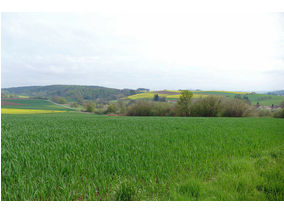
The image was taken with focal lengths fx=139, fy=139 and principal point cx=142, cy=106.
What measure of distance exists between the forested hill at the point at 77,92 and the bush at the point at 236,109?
4423 centimetres

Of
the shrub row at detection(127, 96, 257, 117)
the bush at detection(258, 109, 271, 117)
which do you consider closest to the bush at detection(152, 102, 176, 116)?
the shrub row at detection(127, 96, 257, 117)

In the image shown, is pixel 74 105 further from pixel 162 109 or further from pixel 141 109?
pixel 162 109

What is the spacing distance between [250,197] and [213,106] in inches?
1150

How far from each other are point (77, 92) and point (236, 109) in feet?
191

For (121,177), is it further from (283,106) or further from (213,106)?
(283,106)

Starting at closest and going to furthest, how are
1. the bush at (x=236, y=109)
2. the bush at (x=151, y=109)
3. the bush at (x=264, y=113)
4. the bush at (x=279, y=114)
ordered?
the bush at (x=279, y=114), the bush at (x=236, y=109), the bush at (x=264, y=113), the bush at (x=151, y=109)

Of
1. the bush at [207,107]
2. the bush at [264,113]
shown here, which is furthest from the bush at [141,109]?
the bush at [264,113]

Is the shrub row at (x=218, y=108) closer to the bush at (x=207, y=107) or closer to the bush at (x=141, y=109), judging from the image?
the bush at (x=207, y=107)

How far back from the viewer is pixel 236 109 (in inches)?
1102

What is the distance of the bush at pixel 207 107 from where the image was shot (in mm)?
28227

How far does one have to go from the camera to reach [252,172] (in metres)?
2.76

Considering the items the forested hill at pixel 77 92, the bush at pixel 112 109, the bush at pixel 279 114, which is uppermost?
the forested hill at pixel 77 92

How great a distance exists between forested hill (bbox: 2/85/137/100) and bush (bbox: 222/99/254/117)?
1741 inches
